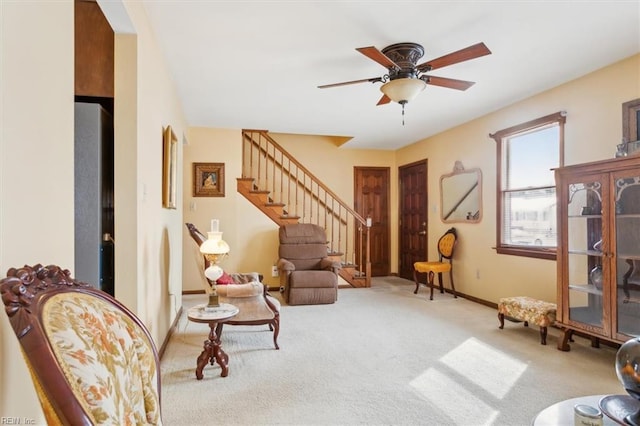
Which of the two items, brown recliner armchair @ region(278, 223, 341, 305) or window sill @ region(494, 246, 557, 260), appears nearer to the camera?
window sill @ region(494, 246, 557, 260)

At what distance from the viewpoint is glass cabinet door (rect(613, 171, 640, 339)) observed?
8.92ft

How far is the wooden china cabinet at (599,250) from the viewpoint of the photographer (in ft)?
9.01

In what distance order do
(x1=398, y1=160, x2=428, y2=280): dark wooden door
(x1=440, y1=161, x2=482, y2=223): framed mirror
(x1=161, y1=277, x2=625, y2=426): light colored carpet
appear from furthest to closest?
1. (x1=398, y1=160, x2=428, y2=280): dark wooden door
2. (x1=440, y1=161, x2=482, y2=223): framed mirror
3. (x1=161, y1=277, x2=625, y2=426): light colored carpet

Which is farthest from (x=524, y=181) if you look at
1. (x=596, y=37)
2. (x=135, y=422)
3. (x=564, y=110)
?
(x=135, y=422)

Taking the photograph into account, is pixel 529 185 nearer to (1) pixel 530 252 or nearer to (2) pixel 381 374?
(1) pixel 530 252

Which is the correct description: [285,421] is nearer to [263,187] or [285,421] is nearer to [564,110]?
[564,110]

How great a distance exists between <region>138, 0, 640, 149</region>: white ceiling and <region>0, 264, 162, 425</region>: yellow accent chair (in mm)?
2054

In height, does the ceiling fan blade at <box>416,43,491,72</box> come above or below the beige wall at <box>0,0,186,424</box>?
above

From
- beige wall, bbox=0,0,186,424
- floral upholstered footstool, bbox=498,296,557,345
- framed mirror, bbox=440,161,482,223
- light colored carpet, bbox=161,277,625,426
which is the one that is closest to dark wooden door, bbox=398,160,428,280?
framed mirror, bbox=440,161,482,223

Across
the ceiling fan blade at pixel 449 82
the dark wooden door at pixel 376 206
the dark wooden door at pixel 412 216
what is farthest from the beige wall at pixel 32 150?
the dark wooden door at pixel 376 206

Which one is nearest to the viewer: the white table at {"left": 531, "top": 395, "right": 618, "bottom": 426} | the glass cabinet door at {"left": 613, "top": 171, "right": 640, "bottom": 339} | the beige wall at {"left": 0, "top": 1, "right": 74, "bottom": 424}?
the beige wall at {"left": 0, "top": 1, "right": 74, "bottom": 424}

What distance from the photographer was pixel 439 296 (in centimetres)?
535

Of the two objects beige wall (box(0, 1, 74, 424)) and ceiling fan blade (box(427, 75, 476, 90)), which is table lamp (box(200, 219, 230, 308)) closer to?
beige wall (box(0, 1, 74, 424))

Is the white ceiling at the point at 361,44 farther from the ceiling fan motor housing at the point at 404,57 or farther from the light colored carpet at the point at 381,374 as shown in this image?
the light colored carpet at the point at 381,374
